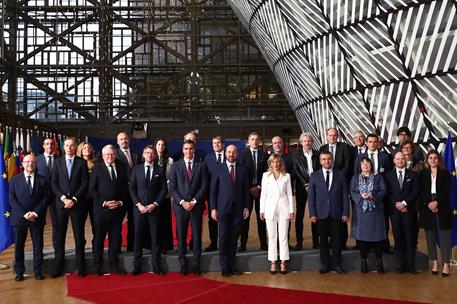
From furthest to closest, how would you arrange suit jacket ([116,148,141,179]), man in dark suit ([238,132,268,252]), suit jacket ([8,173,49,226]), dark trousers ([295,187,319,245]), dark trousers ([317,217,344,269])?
dark trousers ([295,187,319,245]) → man in dark suit ([238,132,268,252]) → suit jacket ([116,148,141,179]) → dark trousers ([317,217,344,269]) → suit jacket ([8,173,49,226])

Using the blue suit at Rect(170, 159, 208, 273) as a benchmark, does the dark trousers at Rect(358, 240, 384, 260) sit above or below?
below

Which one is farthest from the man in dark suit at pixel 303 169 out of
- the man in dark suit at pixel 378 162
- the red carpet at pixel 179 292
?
the red carpet at pixel 179 292

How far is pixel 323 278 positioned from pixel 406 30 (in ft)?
26.3

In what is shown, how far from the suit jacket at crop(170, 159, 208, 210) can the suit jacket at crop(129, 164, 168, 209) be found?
182 millimetres

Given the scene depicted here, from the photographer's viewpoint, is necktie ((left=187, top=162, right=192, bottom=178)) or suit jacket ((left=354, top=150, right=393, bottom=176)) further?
suit jacket ((left=354, top=150, right=393, bottom=176))

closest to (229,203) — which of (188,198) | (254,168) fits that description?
(188,198)

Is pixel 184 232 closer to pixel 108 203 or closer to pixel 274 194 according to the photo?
pixel 108 203

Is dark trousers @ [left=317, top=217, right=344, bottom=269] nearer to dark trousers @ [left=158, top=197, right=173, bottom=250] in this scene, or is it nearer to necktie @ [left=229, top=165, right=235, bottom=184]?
necktie @ [left=229, top=165, right=235, bottom=184]

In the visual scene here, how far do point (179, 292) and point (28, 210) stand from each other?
2308mm

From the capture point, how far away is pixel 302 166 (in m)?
7.95

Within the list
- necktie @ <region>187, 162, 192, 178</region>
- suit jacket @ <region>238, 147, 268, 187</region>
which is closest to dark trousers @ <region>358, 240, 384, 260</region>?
suit jacket @ <region>238, 147, 268, 187</region>

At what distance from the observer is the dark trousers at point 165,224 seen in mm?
7590

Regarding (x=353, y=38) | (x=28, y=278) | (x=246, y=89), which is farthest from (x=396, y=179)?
(x=246, y=89)

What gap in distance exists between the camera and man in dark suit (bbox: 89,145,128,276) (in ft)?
22.9
